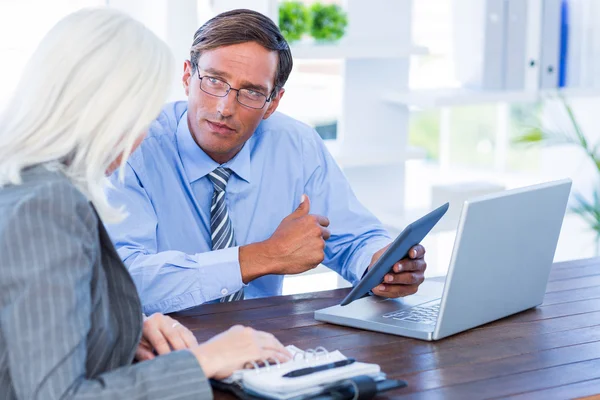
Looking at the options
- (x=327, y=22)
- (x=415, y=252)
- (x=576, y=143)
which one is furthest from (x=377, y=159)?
(x=415, y=252)

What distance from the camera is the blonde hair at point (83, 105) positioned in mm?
1397

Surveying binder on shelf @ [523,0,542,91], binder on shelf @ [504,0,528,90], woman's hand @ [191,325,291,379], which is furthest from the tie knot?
binder on shelf @ [523,0,542,91]

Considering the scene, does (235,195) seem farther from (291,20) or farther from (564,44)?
(564,44)

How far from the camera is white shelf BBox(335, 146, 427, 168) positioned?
3438 millimetres

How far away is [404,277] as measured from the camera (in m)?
2.10

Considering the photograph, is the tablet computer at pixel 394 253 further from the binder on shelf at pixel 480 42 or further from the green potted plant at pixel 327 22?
the binder on shelf at pixel 480 42

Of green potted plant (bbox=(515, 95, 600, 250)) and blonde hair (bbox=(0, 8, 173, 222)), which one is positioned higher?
blonde hair (bbox=(0, 8, 173, 222))

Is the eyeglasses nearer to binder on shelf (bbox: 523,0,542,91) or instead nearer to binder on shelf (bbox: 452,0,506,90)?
binder on shelf (bbox: 452,0,506,90)

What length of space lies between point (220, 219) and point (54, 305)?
3.52 feet

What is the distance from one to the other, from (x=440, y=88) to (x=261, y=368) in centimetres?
263

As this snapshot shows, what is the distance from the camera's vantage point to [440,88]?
3947 millimetres

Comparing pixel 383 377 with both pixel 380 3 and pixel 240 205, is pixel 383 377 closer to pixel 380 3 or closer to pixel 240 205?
pixel 240 205

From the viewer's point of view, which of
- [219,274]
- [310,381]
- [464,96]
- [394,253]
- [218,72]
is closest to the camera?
[310,381]

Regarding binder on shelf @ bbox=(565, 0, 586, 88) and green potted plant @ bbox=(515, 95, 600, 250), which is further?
green potted plant @ bbox=(515, 95, 600, 250)
